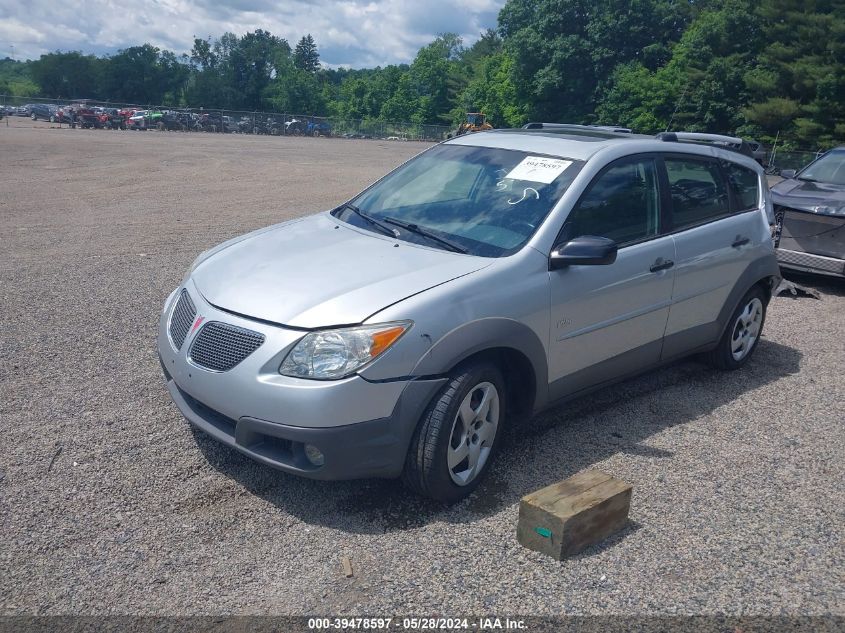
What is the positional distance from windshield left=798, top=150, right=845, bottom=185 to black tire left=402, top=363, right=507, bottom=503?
8317 mm

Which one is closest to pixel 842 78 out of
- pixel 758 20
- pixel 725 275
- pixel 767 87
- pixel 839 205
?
pixel 767 87

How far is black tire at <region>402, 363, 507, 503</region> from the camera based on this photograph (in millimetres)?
3689

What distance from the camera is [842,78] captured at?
41.4m

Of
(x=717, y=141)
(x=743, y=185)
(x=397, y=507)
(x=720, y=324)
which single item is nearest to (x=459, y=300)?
(x=397, y=507)

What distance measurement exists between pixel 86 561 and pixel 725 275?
4.53 m

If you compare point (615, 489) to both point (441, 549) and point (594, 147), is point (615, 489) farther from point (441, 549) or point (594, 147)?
point (594, 147)

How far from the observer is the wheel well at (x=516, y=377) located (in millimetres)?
4111

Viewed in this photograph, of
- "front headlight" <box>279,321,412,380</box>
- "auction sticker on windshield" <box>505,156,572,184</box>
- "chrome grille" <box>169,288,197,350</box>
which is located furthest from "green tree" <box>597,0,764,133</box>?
"front headlight" <box>279,321,412,380</box>

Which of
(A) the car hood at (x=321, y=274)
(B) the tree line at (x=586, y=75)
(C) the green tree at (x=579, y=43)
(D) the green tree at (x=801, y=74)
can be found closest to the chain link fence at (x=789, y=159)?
(B) the tree line at (x=586, y=75)

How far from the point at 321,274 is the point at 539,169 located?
1.59 m

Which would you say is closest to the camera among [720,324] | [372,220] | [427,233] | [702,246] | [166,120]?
[427,233]

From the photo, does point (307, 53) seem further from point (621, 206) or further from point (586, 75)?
point (621, 206)

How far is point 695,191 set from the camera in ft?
18.0

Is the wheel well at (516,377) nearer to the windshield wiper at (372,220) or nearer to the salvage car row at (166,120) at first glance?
the windshield wiper at (372,220)
